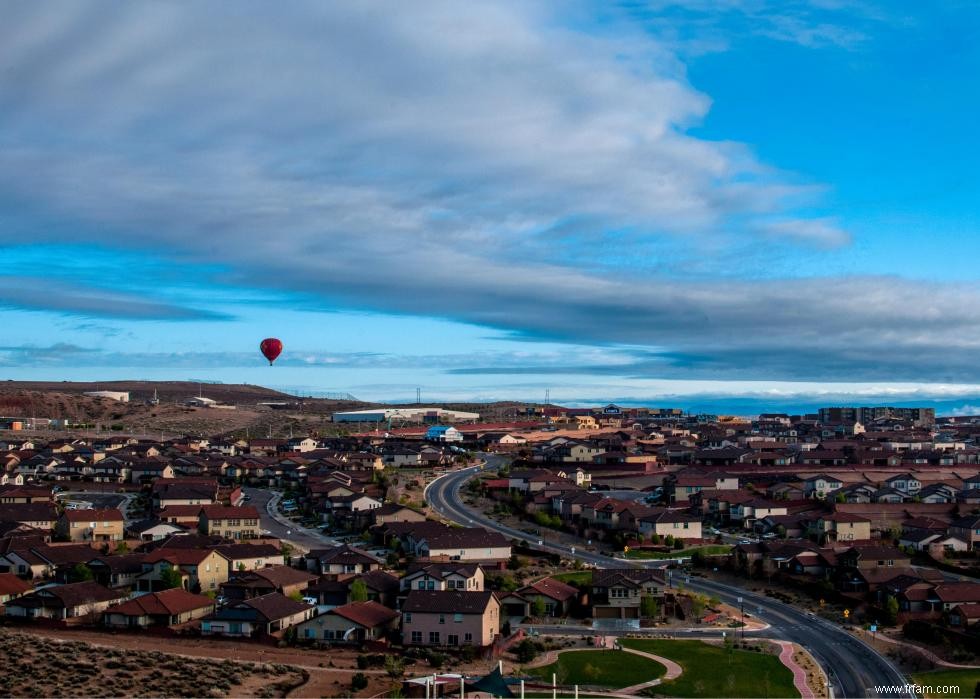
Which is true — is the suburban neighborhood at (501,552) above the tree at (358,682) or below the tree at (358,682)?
above

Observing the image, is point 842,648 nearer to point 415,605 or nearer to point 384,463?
point 415,605

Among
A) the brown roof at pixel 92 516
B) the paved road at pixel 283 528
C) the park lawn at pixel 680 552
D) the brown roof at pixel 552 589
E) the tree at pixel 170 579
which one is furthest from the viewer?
the paved road at pixel 283 528

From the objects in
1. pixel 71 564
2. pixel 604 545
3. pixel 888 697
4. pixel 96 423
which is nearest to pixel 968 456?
pixel 604 545

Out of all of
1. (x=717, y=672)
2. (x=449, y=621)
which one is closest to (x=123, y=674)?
(x=449, y=621)

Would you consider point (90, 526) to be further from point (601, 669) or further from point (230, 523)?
point (601, 669)

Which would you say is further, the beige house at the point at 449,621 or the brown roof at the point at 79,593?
the brown roof at the point at 79,593

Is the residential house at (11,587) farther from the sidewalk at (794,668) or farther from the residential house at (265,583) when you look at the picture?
the sidewalk at (794,668)

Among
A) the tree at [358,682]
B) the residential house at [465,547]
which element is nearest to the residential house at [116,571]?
the residential house at [465,547]

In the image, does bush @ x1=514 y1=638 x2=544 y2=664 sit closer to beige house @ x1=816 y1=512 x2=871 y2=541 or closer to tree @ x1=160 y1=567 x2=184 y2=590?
tree @ x1=160 y1=567 x2=184 y2=590
